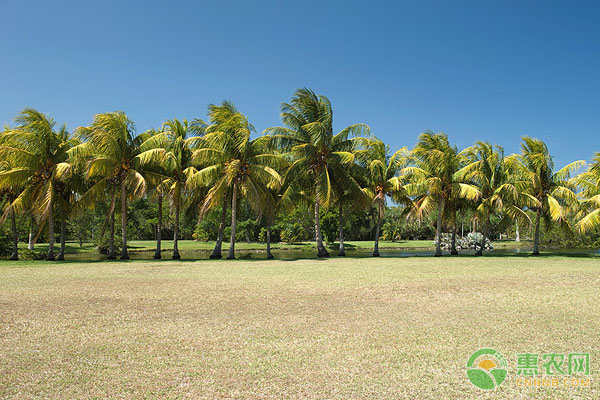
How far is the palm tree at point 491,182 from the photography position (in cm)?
2495

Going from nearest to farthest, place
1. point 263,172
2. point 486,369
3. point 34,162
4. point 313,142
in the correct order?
point 486,369, point 34,162, point 263,172, point 313,142

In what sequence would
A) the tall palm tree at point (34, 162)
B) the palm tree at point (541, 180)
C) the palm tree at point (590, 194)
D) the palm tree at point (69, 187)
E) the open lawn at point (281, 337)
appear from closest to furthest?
the open lawn at point (281, 337)
the tall palm tree at point (34, 162)
the palm tree at point (69, 187)
the palm tree at point (590, 194)
the palm tree at point (541, 180)

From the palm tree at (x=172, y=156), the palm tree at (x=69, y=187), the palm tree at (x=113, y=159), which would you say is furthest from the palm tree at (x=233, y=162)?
the palm tree at (x=69, y=187)

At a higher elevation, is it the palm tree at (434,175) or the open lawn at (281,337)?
the palm tree at (434,175)

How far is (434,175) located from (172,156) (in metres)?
17.3

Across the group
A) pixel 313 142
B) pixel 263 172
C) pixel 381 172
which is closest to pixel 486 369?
pixel 263 172

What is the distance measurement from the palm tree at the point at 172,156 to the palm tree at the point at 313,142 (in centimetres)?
541

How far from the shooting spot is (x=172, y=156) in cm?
2245

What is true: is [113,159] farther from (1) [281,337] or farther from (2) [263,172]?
(1) [281,337]

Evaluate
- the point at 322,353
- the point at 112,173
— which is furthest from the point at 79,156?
the point at 322,353

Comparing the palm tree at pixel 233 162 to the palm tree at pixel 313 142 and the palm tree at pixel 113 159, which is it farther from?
the palm tree at pixel 113 159

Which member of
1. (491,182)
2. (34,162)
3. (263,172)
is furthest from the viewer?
(491,182)

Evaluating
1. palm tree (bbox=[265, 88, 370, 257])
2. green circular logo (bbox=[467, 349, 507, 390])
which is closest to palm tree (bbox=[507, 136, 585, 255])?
palm tree (bbox=[265, 88, 370, 257])

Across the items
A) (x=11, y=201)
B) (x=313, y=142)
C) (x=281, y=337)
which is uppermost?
(x=313, y=142)
